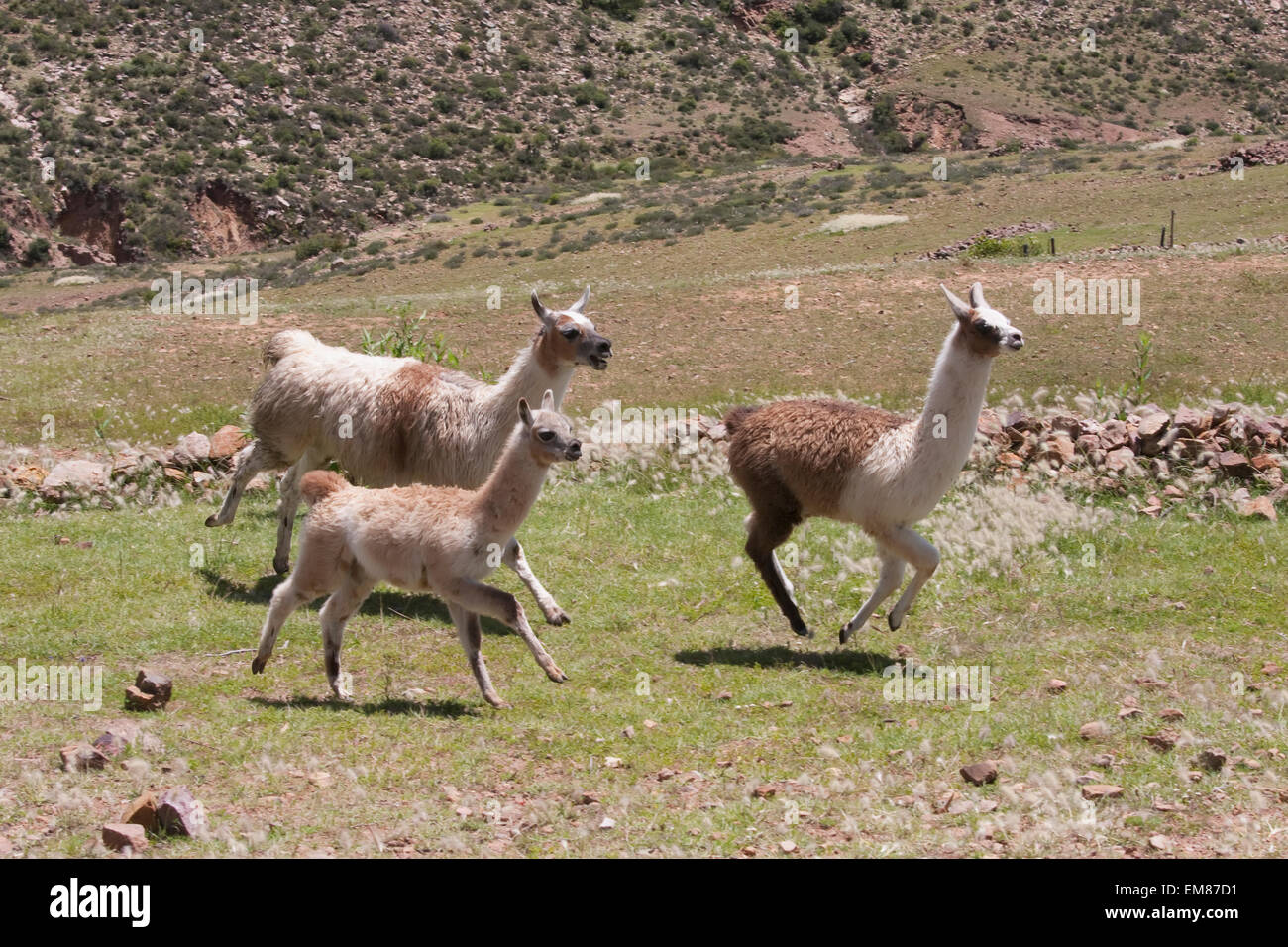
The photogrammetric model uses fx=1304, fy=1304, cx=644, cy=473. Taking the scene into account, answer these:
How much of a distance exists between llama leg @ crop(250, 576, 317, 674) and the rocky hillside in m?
42.1

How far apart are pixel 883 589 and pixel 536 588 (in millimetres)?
2472

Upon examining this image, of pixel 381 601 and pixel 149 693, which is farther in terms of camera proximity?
pixel 381 601

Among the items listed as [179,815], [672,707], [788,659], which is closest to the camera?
[179,815]

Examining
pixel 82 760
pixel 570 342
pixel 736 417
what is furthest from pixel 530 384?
pixel 82 760

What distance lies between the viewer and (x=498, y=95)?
220 feet

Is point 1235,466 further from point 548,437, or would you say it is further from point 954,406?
point 548,437

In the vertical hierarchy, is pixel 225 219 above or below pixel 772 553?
below

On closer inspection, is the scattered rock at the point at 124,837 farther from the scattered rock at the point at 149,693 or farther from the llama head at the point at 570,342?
the llama head at the point at 570,342

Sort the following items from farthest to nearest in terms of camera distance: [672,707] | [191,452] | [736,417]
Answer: [191,452]
[736,417]
[672,707]

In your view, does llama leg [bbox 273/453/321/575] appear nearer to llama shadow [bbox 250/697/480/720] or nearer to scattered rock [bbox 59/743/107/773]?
llama shadow [bbox 250/697/480/720]

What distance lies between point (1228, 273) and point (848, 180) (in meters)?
24.9

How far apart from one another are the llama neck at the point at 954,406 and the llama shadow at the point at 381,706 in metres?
3.48

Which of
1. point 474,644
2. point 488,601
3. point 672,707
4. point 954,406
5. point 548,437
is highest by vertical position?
point 954,406

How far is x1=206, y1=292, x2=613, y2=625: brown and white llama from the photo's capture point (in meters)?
10.4
